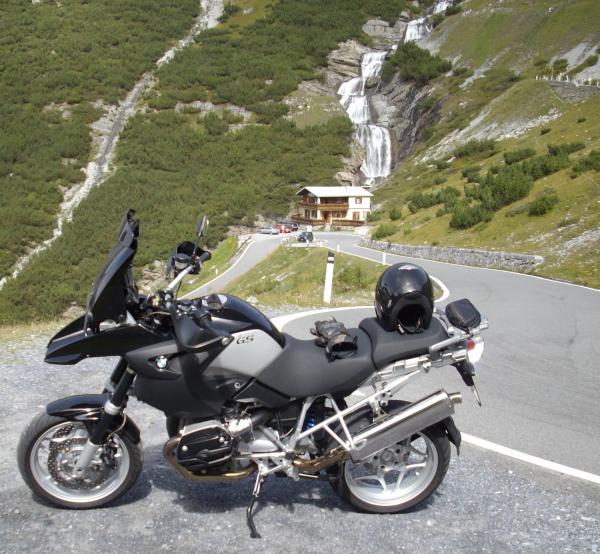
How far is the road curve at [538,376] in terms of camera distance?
16.0 feet

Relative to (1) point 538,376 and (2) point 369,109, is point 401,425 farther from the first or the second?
(2) point 369,109

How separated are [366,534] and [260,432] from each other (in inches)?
35.7

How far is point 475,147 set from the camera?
5312cm

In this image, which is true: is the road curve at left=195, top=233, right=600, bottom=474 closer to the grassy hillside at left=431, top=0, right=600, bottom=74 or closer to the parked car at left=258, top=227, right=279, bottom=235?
the parked car at left=258, top=227, right=279, bottom=235

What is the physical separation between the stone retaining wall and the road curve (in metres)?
5.70

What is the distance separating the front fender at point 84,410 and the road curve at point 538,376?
3.12 meters

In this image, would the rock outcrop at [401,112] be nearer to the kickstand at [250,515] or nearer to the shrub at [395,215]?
the shrub at [395,215]

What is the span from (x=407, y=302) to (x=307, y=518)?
1.54 metres

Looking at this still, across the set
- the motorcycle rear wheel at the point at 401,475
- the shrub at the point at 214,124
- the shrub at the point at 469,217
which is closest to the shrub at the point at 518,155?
the shrub at the point at 469,217

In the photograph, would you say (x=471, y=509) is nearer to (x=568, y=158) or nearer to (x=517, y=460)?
(x=517, y=460)

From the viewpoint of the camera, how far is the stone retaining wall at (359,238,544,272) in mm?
19641

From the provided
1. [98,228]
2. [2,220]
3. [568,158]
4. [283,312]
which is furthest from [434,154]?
[283,312]

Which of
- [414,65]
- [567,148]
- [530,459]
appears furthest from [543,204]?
[414,65]

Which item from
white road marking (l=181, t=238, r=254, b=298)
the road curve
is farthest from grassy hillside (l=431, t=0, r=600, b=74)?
the road curve
